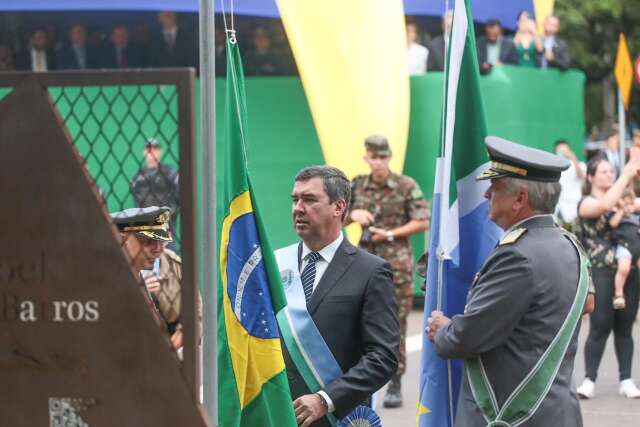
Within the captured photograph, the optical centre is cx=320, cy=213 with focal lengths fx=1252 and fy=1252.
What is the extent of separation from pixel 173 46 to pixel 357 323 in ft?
37.7

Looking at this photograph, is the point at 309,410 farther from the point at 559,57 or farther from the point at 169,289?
the point at 559,57

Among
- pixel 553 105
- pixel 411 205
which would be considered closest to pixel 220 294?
pixel 411 205

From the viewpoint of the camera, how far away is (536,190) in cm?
451

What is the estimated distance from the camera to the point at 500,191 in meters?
4.55

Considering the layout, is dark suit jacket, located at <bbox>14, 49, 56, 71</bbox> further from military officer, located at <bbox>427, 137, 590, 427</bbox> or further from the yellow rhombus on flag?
military officer, located at <bbox>427, 137, 590, 427</bbox>

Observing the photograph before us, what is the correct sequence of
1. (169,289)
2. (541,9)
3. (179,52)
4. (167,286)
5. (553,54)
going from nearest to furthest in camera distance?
(169,289), (167,286), (179,52), (553,54), (541,9)

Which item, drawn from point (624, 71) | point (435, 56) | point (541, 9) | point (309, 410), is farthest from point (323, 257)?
point (541, 9)

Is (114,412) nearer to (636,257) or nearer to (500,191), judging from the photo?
(500,191)

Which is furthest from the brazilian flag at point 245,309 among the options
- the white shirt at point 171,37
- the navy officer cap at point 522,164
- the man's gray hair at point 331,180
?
the white shirt at point 171,37

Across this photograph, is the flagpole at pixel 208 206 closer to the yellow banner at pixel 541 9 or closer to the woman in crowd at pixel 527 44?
the woman in crowd at pixel 527 44

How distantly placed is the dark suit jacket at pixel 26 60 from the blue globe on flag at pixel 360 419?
12.0 m

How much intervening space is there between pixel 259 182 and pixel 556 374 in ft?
34.2

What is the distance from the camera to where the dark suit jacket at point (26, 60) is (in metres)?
16.1

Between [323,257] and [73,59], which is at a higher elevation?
[73,59]
